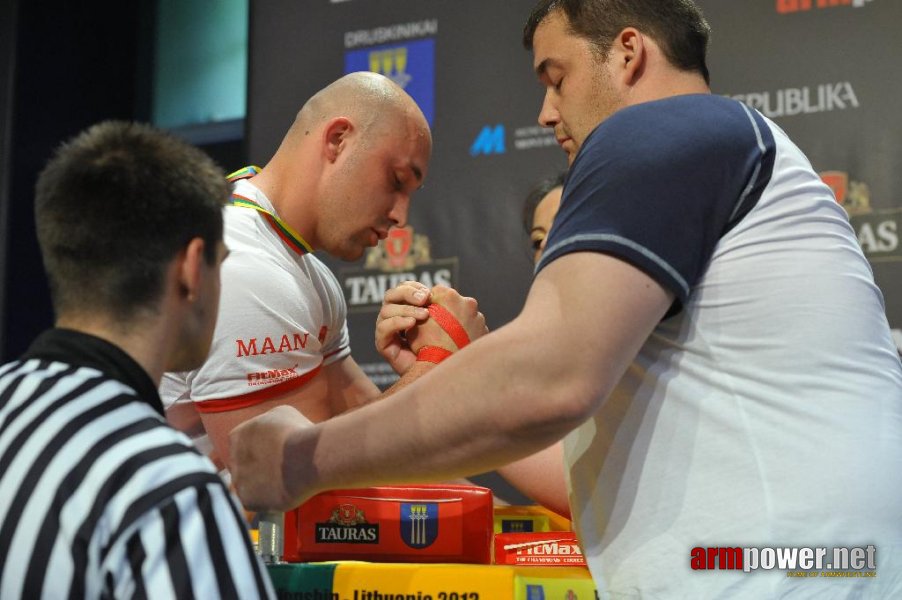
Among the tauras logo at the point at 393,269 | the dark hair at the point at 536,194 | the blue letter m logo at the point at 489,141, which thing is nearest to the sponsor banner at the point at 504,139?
the blue letter m logo at the point at 489,141

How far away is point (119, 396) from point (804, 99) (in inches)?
87.6

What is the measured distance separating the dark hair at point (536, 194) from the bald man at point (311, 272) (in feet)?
2.20

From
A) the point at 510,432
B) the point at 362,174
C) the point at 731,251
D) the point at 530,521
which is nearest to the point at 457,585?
the point at 510,432

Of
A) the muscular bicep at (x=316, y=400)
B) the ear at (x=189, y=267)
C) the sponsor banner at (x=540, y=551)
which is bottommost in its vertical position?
the sponsor banner at (x=540, y=551)

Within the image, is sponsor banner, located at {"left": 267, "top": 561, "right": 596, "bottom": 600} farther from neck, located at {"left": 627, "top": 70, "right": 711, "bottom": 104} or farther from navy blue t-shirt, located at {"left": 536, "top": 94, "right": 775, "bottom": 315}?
neck, located at {"left": 627, "top": 70, "right": 711, "bottom": 104}

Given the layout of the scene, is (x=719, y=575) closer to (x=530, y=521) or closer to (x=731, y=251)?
(x=731, y=251)

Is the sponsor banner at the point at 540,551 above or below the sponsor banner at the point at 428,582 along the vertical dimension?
below

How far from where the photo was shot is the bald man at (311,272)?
1840 mm

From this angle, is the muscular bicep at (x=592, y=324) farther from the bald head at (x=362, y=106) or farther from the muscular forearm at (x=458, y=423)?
the bald head at (x=362, y=106)

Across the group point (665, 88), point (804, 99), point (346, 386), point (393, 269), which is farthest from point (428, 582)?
point (393, 269)

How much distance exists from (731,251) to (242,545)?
0.52 m

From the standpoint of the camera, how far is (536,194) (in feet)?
9.62

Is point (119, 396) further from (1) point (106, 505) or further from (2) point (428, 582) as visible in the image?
(2) point (428, 582)

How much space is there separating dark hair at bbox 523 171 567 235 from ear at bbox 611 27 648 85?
1.44 metres
